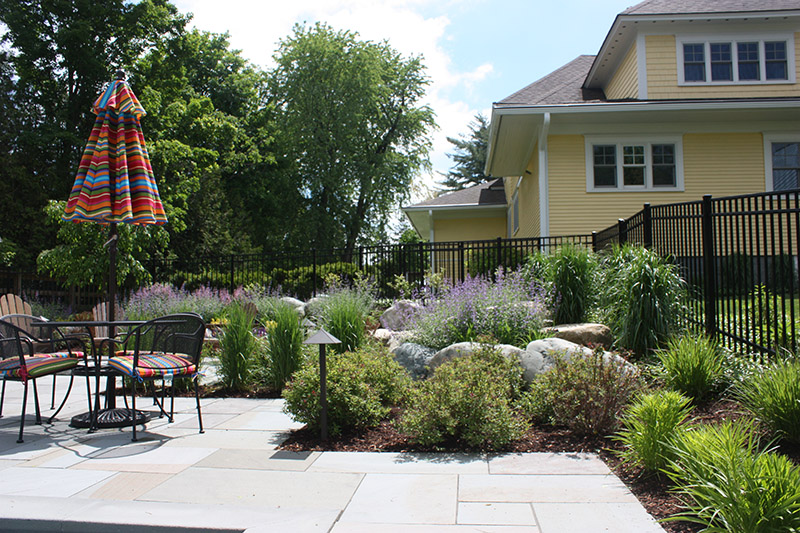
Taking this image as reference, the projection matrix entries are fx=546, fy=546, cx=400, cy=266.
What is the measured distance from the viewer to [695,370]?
4.92m

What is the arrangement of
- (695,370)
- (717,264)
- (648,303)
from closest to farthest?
1. (695,370)
2. (717,264)
3. (648,303)

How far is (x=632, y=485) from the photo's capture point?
3586mm

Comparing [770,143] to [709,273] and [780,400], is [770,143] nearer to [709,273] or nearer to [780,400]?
[709,273]

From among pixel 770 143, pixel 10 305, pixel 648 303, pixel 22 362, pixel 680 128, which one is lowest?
pixel 22 362

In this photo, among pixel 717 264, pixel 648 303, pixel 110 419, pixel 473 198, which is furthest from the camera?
pixel 473 198

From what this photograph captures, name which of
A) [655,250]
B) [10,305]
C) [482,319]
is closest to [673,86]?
[655,250]

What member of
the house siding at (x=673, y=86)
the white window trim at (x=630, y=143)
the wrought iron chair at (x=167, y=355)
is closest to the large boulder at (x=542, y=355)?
the wrought iron chair at (x=167, y=355)

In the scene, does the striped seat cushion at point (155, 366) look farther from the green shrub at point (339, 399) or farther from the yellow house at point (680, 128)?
the yellow house at point (680, 128)

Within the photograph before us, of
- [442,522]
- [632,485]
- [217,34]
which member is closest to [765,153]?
[632,485]

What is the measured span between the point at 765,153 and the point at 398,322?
11196 mm

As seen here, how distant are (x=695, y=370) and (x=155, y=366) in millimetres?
4874

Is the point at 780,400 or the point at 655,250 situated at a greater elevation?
the point at 655,250

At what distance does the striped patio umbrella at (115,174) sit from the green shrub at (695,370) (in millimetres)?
5281

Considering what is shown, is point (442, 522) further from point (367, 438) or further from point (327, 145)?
point (327, 145)
